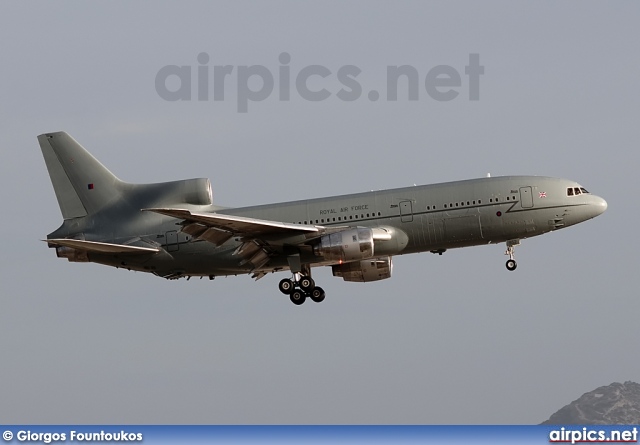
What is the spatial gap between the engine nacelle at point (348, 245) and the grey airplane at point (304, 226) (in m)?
0.06

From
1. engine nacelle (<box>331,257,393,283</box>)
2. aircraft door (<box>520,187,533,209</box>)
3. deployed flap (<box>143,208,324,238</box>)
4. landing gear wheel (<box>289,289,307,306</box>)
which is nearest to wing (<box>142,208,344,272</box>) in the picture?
deployed flap (<box>143,208,324,238</box>)

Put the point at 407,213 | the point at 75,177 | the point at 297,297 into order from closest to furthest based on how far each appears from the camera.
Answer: the point at 407,213 → the point at 297,297 → the point at 75,177

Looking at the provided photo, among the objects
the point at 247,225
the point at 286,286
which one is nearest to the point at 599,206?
the point at 286,286

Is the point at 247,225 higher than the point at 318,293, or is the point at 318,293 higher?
the point at 247,225

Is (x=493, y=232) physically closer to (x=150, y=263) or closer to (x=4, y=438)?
(x=150, y=263)

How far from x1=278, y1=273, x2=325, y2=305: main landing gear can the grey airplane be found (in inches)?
2.3

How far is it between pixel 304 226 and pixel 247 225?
351 centimetres

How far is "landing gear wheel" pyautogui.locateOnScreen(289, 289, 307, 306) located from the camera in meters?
70.3

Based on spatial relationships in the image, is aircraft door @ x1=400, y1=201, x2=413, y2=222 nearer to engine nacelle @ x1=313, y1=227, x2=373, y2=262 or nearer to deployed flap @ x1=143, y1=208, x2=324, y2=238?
engine nacelle @ x1=313, y1=227, x2=373, y2=262

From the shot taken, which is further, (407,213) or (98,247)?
(98,247)

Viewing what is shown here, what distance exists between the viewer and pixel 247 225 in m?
64.6

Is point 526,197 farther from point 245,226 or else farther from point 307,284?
point 245,226

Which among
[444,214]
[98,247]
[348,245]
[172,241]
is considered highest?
[444,214]

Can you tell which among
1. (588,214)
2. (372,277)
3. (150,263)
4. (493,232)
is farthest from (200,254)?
(588,214)
